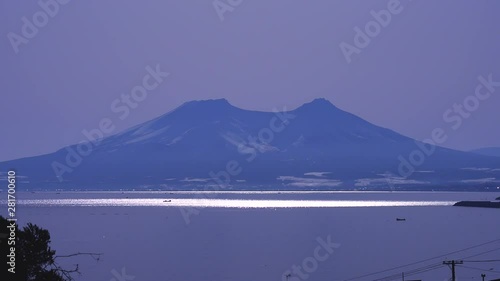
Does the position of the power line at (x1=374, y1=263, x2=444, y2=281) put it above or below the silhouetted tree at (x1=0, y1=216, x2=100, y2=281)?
above

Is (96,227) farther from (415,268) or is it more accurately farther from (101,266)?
(415,268)

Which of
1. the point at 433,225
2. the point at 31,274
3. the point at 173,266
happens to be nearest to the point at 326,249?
the point at 173,266

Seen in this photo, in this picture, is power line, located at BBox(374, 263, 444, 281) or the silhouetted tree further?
power line, located at BBox(374, 263, 444, 281)

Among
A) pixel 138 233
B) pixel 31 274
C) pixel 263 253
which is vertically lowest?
pixel 31 274

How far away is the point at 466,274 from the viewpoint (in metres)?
59.4

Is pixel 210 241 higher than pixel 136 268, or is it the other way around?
pixel 210 241

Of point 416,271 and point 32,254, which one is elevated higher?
point 416,271

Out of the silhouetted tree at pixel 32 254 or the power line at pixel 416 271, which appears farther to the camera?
A: the power line at pixel 416 271

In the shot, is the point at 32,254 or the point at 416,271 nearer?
the point at 32,254

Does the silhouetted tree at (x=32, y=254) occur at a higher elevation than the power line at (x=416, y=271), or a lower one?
lower

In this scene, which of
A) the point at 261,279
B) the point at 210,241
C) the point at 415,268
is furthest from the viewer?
the point at 210,241

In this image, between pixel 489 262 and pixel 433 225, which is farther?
pixel 433 225

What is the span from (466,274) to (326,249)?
80.7ft

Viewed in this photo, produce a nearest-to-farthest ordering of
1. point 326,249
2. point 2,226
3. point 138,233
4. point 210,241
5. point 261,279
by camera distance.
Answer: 1. point 2,226
2. point 261,279
3. point 326,249
4. point 210,241
5. point 138,233
